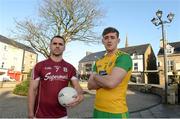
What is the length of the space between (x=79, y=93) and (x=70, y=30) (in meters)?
20.5

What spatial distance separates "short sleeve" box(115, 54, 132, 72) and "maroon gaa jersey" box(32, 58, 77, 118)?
3.27ft

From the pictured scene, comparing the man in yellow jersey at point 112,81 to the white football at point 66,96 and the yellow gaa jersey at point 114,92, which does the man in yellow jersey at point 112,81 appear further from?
the white football at point 66,96

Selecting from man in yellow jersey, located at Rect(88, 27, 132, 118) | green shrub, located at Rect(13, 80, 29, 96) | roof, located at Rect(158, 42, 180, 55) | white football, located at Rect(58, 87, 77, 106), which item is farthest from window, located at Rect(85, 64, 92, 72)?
man in yellow jersey, located at Rect(88, 27, 132, 118)

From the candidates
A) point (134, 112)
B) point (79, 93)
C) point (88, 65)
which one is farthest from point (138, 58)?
point (79, 93)

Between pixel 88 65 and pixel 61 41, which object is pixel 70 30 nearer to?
pixel 61 41

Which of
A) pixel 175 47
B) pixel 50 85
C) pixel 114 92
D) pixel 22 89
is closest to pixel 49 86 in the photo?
pixel 50 85

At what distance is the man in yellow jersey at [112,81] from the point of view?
3.45 metres

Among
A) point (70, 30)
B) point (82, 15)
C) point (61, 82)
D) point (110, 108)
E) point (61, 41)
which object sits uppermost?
point (82, 15)

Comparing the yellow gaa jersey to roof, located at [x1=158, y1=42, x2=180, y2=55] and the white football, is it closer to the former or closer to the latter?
the white football

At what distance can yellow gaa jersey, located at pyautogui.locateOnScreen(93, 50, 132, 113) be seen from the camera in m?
3.47

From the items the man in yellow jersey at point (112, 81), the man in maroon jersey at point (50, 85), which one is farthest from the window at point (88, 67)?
the man in yellow jersey at point (112, 81)

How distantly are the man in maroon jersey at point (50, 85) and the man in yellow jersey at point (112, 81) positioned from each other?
0.52 metres

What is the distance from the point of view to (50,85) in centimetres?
391

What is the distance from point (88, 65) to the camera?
262 feet
